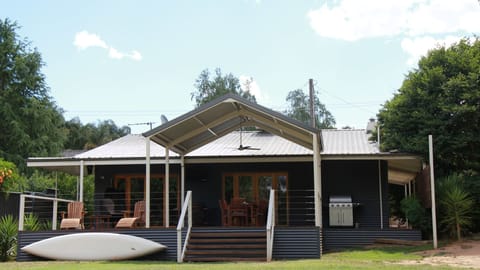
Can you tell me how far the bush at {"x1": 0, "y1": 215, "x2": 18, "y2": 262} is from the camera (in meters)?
17.0

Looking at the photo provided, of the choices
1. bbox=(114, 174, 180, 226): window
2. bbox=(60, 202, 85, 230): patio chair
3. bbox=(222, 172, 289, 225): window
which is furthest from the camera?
bbox=(114, 174, 180, 226): window

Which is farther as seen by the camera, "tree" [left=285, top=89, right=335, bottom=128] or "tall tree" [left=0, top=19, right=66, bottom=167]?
"tree" [left=285, top=89, right=335, bottom=128]

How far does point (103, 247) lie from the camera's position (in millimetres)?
15320

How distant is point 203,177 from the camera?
21562mm

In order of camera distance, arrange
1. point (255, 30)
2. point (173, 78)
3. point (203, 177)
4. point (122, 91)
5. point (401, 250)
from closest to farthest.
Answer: point (401, 250) → point (203, 177) → point (255, 30) → point (173, 78) → point (122, 91)

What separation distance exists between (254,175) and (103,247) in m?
7.25

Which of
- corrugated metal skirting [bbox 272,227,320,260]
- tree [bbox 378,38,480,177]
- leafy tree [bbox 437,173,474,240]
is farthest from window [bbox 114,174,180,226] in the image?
leafy tree [bbox 437,173,474,240]

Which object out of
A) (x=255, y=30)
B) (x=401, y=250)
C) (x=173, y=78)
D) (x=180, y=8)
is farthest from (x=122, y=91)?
(x=401, y=250)

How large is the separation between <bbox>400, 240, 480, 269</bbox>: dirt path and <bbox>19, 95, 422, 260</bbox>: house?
1.91 m

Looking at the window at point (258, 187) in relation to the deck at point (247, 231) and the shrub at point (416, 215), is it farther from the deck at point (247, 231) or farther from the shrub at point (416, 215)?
the deck at point (247, 231)

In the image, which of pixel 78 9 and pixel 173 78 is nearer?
pixel 78 9

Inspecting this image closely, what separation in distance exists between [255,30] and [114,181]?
777 centimetres

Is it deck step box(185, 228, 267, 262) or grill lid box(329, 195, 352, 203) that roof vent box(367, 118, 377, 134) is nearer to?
grill lid box(329, 195, 352, 203)

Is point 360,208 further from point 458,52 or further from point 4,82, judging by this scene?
point 4,82
